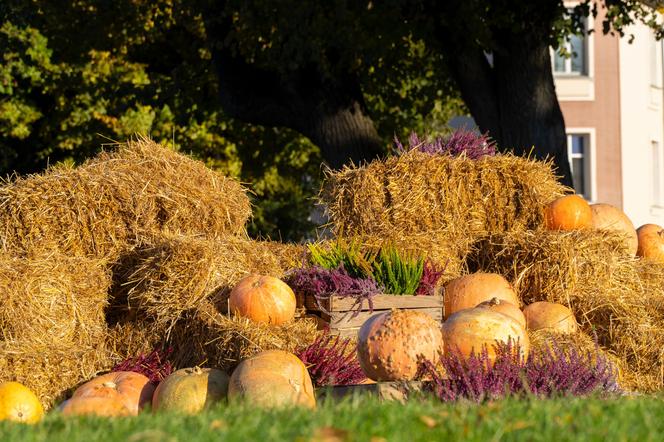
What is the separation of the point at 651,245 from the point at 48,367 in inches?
244

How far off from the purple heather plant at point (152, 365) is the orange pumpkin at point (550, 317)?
298 cm

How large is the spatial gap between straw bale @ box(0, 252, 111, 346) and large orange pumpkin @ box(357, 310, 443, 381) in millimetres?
2711

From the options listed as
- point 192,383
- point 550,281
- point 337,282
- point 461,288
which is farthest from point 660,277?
point 192,383

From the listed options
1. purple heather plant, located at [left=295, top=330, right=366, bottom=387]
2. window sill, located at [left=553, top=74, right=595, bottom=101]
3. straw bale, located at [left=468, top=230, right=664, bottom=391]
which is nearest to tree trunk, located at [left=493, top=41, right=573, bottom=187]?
straw bale, located at [left=468, top=230, right=664, bottom=391]

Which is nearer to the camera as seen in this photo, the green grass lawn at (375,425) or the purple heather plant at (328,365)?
the green grass lawn at (375,425)

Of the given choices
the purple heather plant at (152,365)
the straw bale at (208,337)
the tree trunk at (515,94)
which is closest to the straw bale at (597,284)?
the straw bale at (208,337)

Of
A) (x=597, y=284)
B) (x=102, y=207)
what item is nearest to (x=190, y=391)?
(x=102, y=207)

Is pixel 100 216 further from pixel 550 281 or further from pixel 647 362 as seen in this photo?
pixel 647 362

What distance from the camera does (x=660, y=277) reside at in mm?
9945

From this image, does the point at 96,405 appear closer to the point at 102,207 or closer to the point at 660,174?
the point at 102,207

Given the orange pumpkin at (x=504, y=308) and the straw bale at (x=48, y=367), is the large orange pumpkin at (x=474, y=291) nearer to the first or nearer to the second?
the orange pumpkin at (x=504, y=308)

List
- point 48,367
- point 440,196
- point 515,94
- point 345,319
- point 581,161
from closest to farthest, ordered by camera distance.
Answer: point 48,367
point 345,319
point 440,196
point 515,94
point 581,161

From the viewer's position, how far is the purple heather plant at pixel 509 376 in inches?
237

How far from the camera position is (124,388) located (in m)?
7.23
